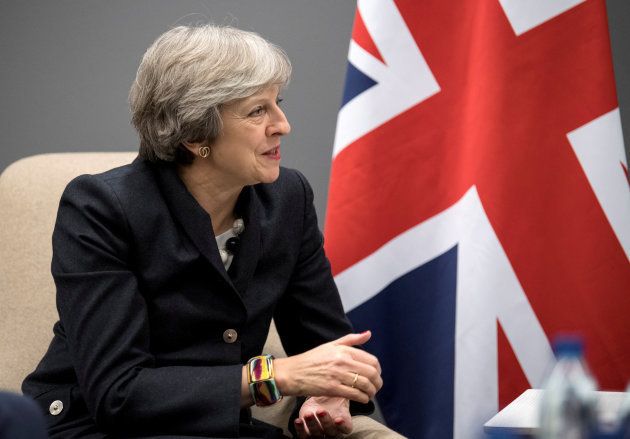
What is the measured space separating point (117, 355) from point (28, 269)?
0.52m

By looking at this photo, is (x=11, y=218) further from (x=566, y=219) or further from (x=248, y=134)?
(x=566, y=219)

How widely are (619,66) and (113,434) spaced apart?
1805 mm

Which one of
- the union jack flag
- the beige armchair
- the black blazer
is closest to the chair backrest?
the beige armchair

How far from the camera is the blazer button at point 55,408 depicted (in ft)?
6.19

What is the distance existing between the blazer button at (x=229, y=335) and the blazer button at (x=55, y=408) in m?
0.33

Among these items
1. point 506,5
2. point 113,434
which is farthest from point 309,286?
point 506,5

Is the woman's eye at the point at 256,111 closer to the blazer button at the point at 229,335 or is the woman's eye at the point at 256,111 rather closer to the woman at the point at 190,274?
the woman at the point at 190,274

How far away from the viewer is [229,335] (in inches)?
76.8

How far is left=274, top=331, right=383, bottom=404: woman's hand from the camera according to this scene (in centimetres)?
179

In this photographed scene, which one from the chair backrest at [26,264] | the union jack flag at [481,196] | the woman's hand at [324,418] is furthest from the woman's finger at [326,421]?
the chair backrest at [26,264]

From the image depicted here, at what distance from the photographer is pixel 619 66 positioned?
9.36ft

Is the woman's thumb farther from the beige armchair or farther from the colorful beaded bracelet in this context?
the beige armchair

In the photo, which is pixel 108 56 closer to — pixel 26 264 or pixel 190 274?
pixel 26 264

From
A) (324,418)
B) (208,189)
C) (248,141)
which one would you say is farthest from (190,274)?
(324,418)
